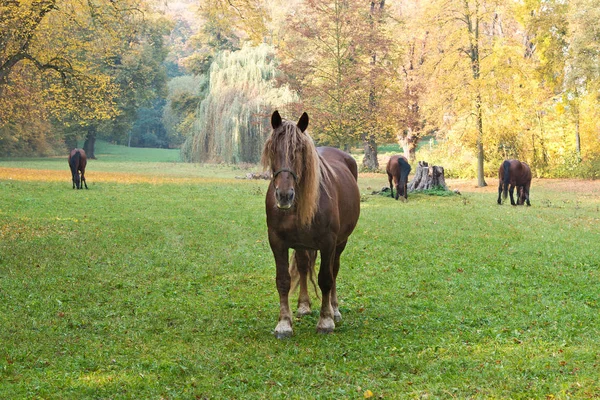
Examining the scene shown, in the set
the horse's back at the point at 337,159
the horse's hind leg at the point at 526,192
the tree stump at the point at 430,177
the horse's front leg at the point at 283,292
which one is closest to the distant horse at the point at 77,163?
the tree stump at the point at 430,177

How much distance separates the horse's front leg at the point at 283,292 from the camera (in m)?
5.78

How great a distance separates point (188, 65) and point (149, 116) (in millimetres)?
29227

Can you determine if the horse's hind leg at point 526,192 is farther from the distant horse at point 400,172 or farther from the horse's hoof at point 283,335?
the horse's hoof at point 283,335

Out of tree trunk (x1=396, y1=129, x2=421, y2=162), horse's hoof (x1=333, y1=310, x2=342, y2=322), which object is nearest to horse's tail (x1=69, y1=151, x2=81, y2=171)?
horse's hoof (x1=333, y1=310, x2=342, y2=322)

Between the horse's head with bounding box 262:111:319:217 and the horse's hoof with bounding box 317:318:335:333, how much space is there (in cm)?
124

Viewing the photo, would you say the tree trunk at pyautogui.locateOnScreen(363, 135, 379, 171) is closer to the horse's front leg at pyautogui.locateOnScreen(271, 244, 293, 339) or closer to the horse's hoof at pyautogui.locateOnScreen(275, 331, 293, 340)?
the horse's front leg at pyautogui.locateOnScreen(271, 244, 293, 339)

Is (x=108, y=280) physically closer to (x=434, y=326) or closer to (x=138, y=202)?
(x=434, y=326)

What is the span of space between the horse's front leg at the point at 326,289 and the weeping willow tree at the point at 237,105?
32.2 m

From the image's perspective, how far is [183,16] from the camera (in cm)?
10969

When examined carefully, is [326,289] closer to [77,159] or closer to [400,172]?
[400,172]

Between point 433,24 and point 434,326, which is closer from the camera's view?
point 434,326

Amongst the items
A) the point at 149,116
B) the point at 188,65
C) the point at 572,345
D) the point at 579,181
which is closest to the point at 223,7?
the point at 572,345

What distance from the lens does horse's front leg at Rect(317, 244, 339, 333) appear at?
5.95m

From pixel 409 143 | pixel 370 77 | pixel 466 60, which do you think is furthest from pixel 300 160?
pixel 409 143
